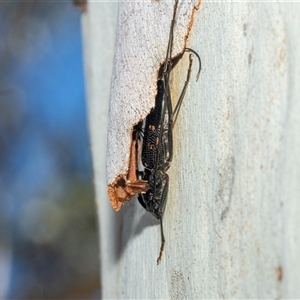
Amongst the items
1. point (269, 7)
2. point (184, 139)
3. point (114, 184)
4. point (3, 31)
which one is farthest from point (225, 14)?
point (3, 31)

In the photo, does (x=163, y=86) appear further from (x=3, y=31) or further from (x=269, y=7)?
(x=3, y=31)

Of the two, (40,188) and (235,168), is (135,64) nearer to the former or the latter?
(235,168)

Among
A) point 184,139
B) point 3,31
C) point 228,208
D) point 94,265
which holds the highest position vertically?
point 3,31

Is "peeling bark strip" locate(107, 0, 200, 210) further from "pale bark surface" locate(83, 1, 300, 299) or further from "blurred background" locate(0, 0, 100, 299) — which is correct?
"blurred background" locate(0, 0, 100, 299)

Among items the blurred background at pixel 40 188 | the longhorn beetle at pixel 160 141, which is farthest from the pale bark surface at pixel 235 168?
the blurred background at pixel 40 188

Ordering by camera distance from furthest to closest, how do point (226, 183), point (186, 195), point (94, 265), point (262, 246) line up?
point (94, 265), point (186, 195), point (226, 183), point (262, 246)

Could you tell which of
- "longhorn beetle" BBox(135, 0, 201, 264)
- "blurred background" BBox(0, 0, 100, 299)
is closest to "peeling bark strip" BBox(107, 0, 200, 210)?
"longhorn beetle" BBox(135, 0, 201, 264)

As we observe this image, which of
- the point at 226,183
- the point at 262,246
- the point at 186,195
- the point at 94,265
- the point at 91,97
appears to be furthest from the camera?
the point at 94,265
